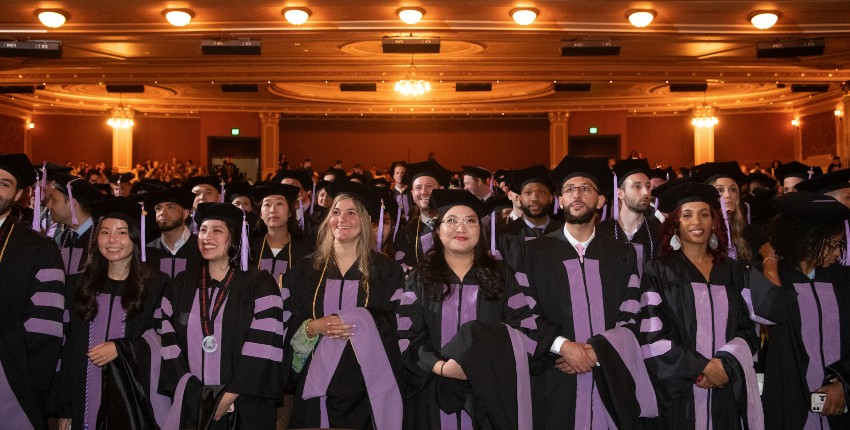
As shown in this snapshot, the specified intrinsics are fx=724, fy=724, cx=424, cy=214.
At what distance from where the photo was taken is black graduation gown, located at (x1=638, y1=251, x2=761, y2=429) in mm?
4016

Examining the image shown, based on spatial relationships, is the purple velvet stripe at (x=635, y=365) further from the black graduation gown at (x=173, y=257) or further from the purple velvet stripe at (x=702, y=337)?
the black graduation gown at (x=173, y=257)

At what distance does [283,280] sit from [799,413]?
314 centimetres

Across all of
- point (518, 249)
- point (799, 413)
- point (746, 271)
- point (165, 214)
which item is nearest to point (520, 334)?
point (518, 249)

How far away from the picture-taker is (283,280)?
4.56 meters

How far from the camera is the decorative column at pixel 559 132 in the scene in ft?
80.6

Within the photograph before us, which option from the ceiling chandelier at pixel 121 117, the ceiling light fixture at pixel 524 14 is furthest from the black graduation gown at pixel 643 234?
the ceiling chandelier at pixel 121 117

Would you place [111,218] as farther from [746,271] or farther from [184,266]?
[746,271]

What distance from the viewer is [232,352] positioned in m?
4.23

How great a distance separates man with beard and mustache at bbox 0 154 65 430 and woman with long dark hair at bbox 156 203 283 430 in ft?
2.32

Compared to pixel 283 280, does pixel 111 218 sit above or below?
above

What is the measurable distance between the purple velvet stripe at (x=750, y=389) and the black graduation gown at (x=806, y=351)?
1.06 ft

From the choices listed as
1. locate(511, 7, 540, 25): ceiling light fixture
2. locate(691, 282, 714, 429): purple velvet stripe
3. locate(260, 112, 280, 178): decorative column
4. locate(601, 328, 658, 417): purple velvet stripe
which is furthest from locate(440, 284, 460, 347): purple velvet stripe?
locate(260, 112, 280, 178): decorative column

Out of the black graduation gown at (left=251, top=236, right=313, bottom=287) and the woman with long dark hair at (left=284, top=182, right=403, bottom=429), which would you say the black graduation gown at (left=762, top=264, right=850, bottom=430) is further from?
the black graduation gown at (left=251, top=236, right=313, bottom=287)

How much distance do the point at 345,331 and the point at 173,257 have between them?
2272mm
